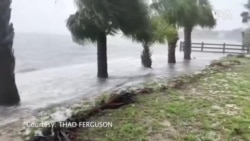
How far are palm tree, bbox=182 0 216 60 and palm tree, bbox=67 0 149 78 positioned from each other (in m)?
6.28

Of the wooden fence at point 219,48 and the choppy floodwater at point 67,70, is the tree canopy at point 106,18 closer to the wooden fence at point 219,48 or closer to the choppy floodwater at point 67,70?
the choppy floodwater at point 67,70

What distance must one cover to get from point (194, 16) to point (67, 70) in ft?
28.8

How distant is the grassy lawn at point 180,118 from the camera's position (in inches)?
186

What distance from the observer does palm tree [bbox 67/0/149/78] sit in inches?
589

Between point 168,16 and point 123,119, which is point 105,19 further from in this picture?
point 123,119

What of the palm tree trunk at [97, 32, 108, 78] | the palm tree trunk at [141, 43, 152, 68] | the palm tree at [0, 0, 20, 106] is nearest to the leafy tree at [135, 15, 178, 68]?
the palm tree trunk at [141, 43, 152, 68]

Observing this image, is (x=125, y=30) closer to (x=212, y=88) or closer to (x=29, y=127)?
(x=212, y=88)

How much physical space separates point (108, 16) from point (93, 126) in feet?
34.6

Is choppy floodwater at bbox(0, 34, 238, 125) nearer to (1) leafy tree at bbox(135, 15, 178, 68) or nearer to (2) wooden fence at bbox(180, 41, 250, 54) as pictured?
(1) leafy tree at bbox(135, 15, 178, 68)

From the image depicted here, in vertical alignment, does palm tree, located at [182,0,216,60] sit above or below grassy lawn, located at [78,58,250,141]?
above

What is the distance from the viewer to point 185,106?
6051 mm

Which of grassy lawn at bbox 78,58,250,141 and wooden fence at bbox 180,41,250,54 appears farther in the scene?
wooden fence at bbox 180,41,250,54

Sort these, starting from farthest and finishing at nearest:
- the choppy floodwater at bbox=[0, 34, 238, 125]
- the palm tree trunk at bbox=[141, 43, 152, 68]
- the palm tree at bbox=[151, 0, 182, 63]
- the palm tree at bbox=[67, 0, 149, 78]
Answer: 1. the palm tree trunk at bbox=[141, 43, 152, 68]
2. the palm tree at bbox=[151, 0, 182, 63]
3. the palm tree at bbox=[67, 0, 149, 78]
4. the choppy floodwater at bbox=[0, 34, 238, 125]

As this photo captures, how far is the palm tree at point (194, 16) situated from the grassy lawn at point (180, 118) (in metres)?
15.2
